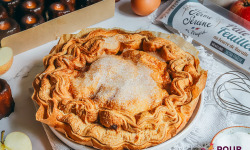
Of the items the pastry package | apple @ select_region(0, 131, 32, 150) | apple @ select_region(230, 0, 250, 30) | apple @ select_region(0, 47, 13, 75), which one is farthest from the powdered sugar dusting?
apple @ select_region(230, 0, 250, 30)

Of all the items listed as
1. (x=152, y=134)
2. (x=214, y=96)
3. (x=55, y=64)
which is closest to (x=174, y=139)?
(x=152, y=134)

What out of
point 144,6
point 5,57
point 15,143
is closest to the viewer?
point 15,143

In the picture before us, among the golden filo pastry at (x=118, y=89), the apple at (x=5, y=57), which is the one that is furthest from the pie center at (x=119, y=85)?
the apple at (x=5, y=57)

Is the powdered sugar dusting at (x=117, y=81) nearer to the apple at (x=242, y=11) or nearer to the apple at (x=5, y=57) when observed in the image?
the apple at (x=5, y=57)

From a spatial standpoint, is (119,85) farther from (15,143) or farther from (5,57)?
(5,57)

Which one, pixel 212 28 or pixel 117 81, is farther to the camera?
pixel 212 28

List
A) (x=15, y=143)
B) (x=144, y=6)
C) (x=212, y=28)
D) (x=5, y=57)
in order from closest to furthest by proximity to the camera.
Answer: (x=15, y=143)
(x=5, y=57)
(x=212, y=28)
(x=144, y=6)

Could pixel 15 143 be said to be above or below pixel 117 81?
below

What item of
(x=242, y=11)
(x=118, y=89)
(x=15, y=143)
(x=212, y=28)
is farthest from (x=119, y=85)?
(x=242, y=11)
